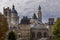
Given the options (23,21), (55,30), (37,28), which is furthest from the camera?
(23,21)

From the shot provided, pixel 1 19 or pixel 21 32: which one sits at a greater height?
pixel 1 19

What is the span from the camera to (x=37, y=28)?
15100cm

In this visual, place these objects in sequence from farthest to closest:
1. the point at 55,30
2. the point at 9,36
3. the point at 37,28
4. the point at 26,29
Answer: the point at 26,29 < the point at 37,28 < the point at 55,30 < the point at 9,36

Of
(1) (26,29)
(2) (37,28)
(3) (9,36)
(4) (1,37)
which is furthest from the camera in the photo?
(1) (26,29)

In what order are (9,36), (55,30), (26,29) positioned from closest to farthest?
1. (9,36)
2. (55,30)
3. (26,29)

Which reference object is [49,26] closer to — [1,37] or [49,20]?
[49,20]

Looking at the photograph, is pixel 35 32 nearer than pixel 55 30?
No

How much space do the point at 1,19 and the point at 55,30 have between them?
24.3m

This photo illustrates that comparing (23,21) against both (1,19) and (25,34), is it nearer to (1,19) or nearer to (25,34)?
(25,34)

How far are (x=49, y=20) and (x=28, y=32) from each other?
18461mm

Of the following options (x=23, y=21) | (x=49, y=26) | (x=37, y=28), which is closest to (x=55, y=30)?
(x=37, y=28)

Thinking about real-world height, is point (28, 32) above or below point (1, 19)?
below

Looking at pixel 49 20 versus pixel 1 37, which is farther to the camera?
pixel 49 20

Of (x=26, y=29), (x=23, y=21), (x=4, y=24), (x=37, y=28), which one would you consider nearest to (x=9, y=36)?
(x=4, y=24)
